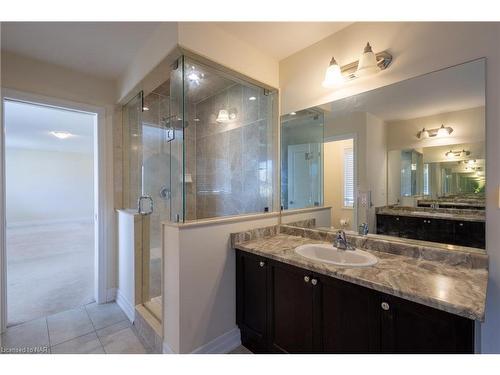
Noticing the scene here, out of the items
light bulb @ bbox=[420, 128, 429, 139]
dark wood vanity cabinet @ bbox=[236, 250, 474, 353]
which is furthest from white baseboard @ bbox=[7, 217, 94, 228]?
light bulb @ bbox=[420, 128, 429, 139]

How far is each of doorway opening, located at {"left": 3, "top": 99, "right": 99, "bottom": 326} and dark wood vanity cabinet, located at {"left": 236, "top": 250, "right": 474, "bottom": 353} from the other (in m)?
2.03

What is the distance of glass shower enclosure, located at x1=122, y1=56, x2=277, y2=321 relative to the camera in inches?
77.5

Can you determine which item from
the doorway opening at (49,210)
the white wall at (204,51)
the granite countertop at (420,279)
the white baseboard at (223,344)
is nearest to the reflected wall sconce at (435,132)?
the granite countertop at (420,279)

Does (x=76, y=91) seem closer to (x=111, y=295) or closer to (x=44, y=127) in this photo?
(x=111, y=295)

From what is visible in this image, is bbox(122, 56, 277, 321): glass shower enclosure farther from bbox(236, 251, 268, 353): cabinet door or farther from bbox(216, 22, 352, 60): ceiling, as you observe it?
bbox(236, 251, 268, 353): cabinet door

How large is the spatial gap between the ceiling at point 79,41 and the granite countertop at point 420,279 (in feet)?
6.59

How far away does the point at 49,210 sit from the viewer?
7656 mm

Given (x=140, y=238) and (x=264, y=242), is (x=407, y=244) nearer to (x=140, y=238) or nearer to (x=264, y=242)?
(x=264, y=242)

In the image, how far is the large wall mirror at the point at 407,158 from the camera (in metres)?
1.29

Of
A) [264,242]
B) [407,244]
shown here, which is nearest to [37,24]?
[264,242]

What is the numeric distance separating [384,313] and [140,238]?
2089 mm
